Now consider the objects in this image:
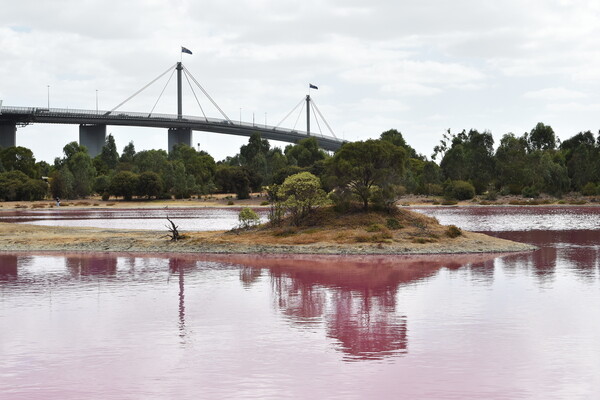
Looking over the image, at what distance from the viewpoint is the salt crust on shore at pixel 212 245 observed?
4397cm

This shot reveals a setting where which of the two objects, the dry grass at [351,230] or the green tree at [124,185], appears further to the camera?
the green tree at [124,185]

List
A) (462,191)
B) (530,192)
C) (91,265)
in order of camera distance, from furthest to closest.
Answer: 1. (462,191)
2. (530,192)
3. (91,265)

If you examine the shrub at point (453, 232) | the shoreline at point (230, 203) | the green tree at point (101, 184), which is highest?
the green tree at point (101, 184)

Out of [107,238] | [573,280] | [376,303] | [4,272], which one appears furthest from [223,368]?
[107,238]

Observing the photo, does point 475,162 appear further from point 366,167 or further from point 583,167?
point 366,167

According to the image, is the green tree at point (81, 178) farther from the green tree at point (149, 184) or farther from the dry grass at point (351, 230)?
the dry grass at point (351, 230)

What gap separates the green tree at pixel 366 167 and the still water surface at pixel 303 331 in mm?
13622

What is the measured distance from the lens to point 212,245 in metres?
46.8

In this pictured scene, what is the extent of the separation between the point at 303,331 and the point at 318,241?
23.8 metres

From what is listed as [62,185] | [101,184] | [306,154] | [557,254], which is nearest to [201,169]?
[306,154]

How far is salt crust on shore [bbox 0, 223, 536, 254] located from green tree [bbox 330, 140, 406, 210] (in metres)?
7.08

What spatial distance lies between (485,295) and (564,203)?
109 metres

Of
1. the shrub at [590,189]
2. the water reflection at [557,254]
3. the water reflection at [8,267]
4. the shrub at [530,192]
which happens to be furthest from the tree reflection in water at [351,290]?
the shrub at [590,189]

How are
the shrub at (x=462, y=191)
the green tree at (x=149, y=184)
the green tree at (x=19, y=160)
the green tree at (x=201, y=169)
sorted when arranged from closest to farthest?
the shrub at (x=462, y=191) → the green tree at (x=149, y=184) → the green tree at (x=201, y=169) → the green tree at (x=19, y=160)
